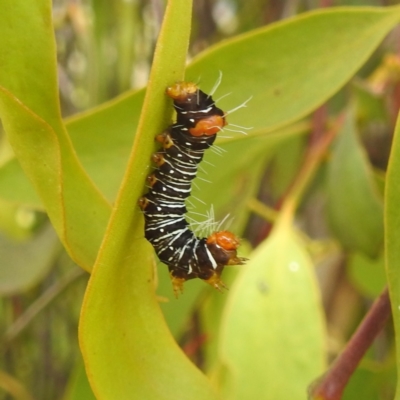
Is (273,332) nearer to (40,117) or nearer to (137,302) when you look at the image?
(137,302)

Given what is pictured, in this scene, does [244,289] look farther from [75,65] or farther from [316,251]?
[75,65]

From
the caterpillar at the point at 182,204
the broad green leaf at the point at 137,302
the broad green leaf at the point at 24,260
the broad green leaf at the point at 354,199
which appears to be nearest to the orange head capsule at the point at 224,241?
the caterpillar at the point at 182,204

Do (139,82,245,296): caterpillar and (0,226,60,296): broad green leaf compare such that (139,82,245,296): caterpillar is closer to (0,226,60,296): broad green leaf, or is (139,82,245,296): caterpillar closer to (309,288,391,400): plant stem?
(309,288,391,400): plant stem

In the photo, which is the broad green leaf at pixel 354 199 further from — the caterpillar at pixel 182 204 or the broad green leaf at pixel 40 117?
the broad green leaf at pixel 40 117

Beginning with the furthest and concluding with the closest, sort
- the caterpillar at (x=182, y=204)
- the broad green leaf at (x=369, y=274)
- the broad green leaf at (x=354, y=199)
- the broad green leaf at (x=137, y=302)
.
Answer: the broad green leaf at (x=369, y=274)
the broad green leaf at (x=354, y=199)
the caterpillar at (x=182, y=204)
the broad green leaf at (x=137, y=302)

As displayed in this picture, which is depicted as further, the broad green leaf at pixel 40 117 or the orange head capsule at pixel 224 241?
the orange head capsule at pixel 224 241

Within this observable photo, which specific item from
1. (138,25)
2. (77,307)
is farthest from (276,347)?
(138,25)

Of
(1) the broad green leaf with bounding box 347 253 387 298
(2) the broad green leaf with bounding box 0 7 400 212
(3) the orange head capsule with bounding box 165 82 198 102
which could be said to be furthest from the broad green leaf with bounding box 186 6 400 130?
(1) the broad green leaf with bounding box 347 253 387 298
